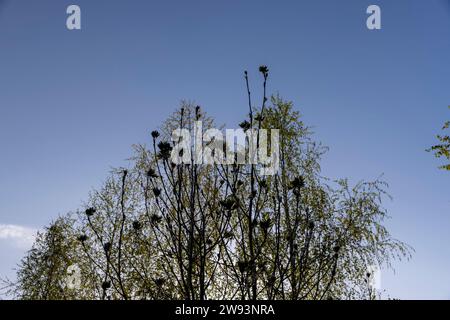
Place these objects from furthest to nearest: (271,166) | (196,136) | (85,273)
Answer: (85,273) → (271,166) → (196,136)

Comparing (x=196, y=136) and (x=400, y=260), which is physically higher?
(x=196, y=136)

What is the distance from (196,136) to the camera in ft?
18.2

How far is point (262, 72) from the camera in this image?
5121mm

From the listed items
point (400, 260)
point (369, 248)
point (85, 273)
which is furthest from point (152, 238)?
point (400, 260)

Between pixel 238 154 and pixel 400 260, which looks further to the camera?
pixel 400 260

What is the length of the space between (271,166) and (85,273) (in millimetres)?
7550

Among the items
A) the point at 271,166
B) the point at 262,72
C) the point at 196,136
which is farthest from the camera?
the point at 271,166

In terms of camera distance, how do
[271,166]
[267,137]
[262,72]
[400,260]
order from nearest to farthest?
[262,72] → [271,166] → [267,137] → [400,260]

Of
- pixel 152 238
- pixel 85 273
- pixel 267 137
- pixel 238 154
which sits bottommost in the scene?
pixel 85 273
